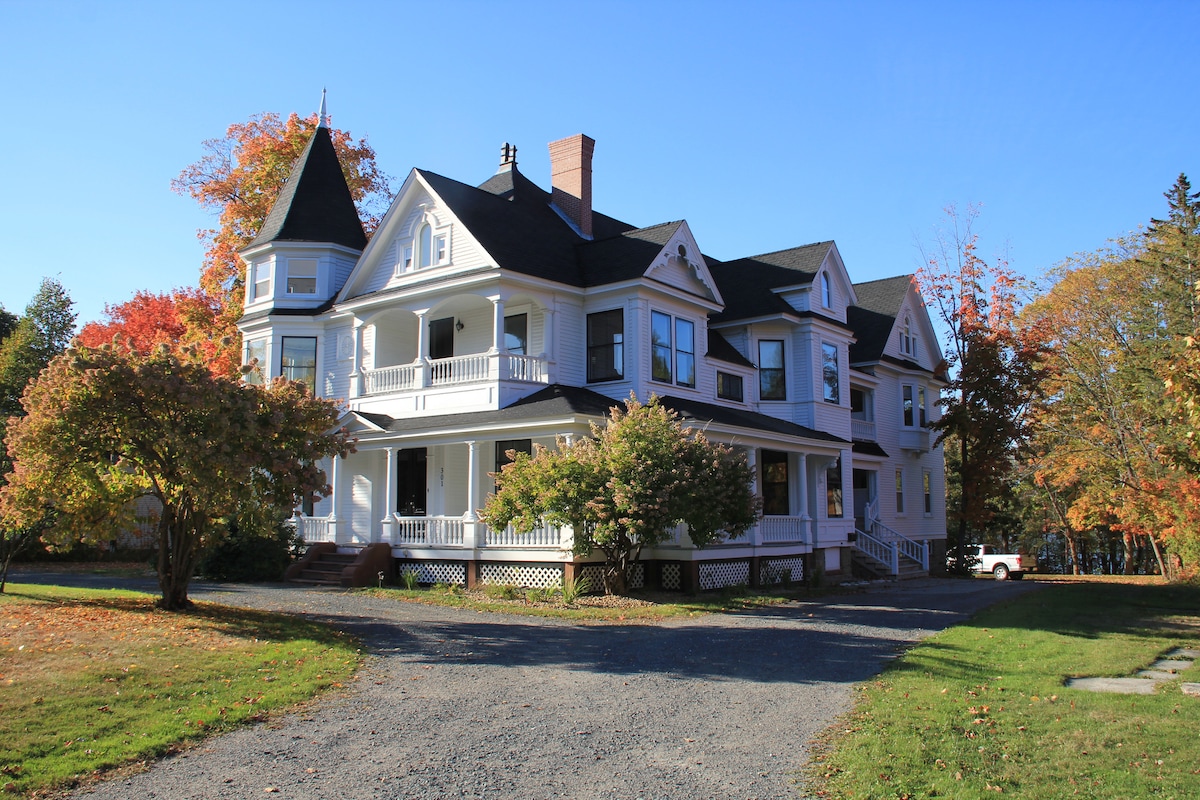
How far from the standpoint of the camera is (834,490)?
29.4 m

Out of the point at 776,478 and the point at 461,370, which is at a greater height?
the point at 461,370

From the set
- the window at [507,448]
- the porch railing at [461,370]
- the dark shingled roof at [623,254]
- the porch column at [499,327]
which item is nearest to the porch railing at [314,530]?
the porch railing at [461,370]

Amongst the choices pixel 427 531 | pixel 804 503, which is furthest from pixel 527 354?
pixel 804 503

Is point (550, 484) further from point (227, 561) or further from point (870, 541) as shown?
point (870, 541)

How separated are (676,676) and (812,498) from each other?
17572 mm

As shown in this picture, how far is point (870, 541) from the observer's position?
30297 mm

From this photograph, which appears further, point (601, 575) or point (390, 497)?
point (390, 497)

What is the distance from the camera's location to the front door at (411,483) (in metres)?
24.9

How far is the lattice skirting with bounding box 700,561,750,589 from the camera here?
854 inches

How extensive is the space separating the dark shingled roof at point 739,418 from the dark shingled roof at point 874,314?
690cm

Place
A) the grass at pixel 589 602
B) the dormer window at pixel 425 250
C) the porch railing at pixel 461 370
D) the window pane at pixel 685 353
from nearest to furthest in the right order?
the grass at pixel 589 602 < the porch railing at pixel 461 370 < the dormer window at pixel 425 250 < the window pane at pixel 685 353

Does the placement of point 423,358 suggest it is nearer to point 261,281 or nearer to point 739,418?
point 261,281

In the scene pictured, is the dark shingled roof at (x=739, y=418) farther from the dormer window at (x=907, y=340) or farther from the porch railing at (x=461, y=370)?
the dormer window at (x=907, y=340)

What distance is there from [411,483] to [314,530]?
9.33 feet
